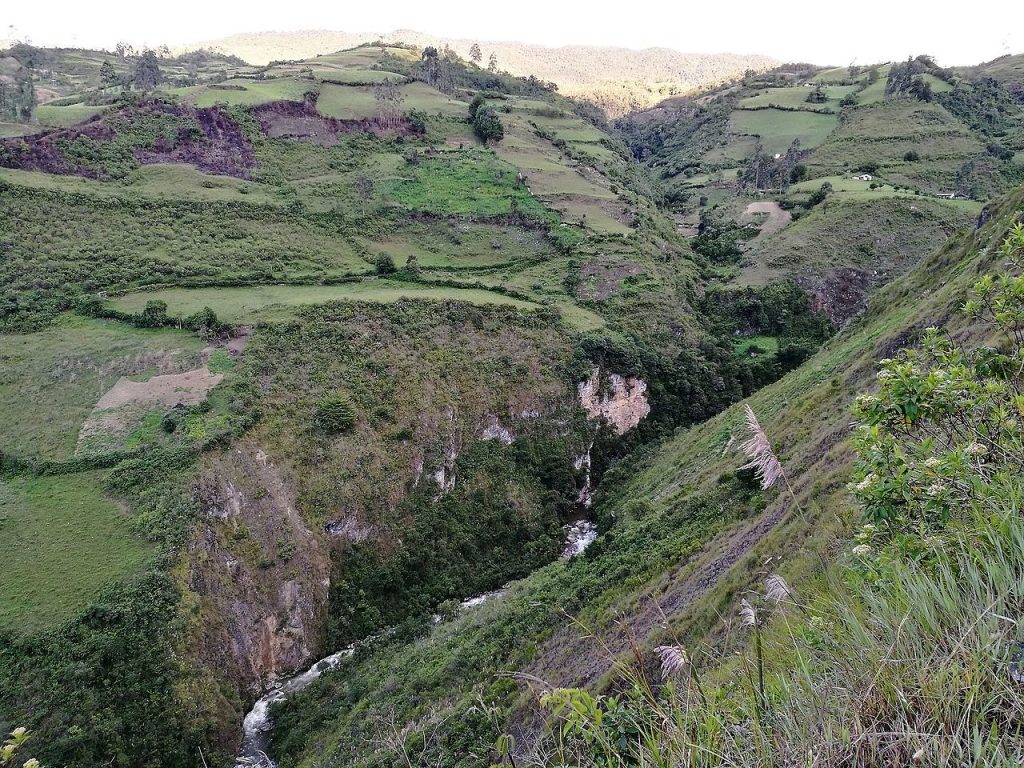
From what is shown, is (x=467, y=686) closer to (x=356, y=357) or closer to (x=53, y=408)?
(x=356, y=357)

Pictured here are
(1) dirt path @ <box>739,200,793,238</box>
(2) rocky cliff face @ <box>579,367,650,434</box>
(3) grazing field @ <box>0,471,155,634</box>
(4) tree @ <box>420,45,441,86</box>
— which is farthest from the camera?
(4) tree @ <box>420,45,441,86</box>

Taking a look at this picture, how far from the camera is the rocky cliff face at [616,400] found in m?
41.0

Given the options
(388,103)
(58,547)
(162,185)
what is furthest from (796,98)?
(58,547)

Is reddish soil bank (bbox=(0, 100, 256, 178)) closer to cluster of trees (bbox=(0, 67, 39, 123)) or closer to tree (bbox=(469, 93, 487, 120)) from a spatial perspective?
cluster of trees (bbox=(0, 67, 39, 123))

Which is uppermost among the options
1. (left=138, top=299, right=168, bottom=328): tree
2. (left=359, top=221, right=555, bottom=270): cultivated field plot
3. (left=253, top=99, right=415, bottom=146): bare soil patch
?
(left=253, top=99, right=415, bottom=146): bare soil patch

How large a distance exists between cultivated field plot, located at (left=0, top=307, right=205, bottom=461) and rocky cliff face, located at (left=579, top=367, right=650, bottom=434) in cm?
2592

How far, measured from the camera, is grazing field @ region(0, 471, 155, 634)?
20719mm

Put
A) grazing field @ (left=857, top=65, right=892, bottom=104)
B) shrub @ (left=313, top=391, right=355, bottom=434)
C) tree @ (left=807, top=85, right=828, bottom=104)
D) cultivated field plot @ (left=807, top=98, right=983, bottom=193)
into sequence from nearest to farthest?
shrub @ (left=313, top=391, right=355, bottom=434)
cultivated field plot @ (left=807, top=98, right=983, bottom=193)
grazing field @ (left=857, top=65, right=892, bottom=104)
tree @ (left=807, top=85, right=828, bottom=104)

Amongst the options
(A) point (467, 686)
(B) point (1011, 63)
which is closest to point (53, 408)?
(A) point (467, 686)

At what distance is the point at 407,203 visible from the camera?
58156 mm

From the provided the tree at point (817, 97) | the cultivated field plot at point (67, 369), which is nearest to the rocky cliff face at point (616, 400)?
the cultivated field plot at point (67, 369)

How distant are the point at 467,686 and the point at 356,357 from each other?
22.1 metres

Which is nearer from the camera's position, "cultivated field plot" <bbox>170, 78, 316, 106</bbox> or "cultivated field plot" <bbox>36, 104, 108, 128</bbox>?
"cultivated field plot" <bbox>36, 104, 108, 128</bbox>

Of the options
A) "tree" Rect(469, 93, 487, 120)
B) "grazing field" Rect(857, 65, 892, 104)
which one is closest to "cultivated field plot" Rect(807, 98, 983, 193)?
"grazing field" Rect(857, 65, 892, 104)
